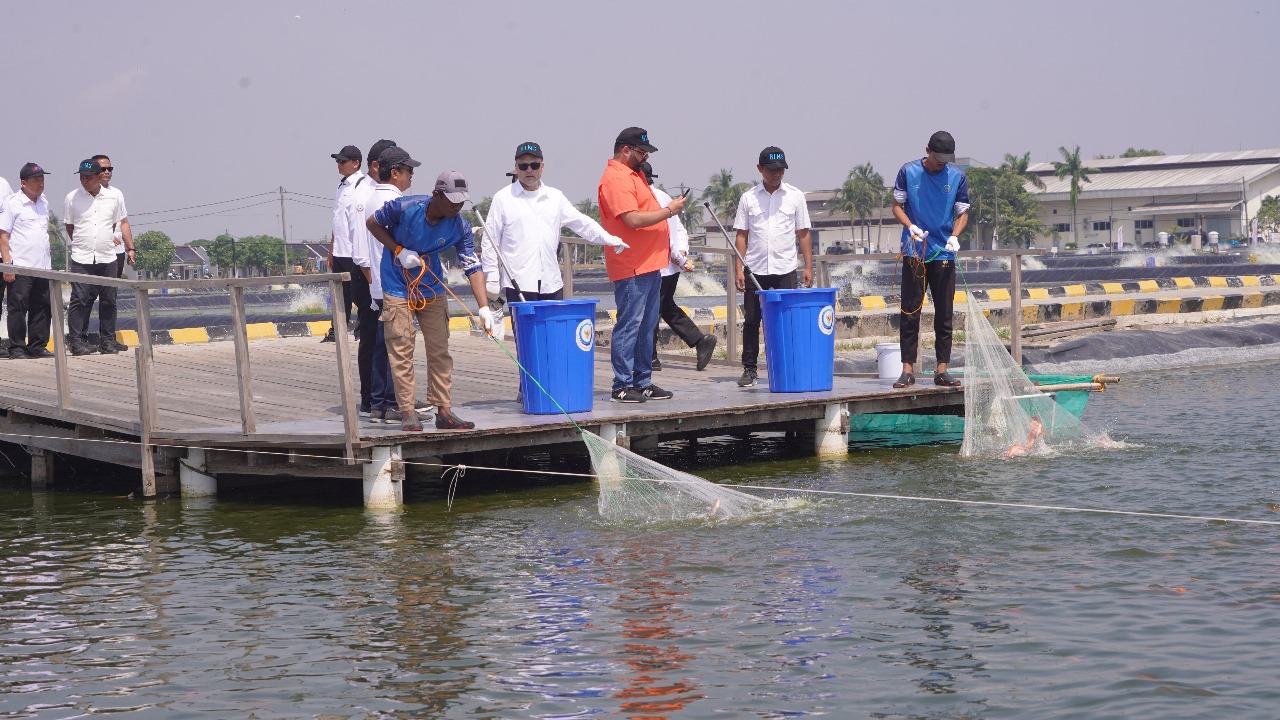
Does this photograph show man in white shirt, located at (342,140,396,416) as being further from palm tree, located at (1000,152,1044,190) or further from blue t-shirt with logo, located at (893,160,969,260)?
palm tree, located at (1000,152,1044,190)

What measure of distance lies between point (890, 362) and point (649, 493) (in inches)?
170

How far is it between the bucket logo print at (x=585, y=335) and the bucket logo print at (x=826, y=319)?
1932mm

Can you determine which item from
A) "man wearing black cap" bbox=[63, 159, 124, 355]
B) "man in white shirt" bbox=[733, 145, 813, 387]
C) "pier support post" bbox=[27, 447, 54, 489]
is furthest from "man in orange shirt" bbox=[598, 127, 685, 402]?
"man wearing black cap" bbox=[63, 159, 124, 355]

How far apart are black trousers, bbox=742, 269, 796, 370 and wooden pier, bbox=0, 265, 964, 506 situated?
0.88 ft

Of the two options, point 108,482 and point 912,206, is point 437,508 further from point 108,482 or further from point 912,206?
point 912,206

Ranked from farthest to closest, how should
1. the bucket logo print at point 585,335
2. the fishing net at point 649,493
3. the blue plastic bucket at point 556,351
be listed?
the bucket logo print at point 585,335 → the blue plastic bucket at point 556,351 → the fishing net at point 649,493

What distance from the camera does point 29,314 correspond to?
1284 cm

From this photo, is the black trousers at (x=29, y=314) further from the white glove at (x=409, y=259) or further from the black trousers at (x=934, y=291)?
the black trousers at (x=934, y=291)

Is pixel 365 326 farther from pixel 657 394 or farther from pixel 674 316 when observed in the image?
pixel 674 316

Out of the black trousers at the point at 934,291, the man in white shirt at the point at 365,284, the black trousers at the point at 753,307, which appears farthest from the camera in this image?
the black trousers at the point at 753,307

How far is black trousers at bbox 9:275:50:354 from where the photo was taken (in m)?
12.8

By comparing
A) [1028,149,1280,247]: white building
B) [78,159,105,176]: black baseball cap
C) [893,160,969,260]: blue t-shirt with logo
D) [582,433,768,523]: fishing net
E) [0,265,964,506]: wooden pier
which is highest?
[1028,149,1280,247]: white building

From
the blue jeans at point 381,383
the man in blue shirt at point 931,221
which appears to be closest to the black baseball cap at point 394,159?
the blue jeans at point 381,383

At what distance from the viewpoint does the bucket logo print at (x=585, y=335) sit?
30.3 ft
